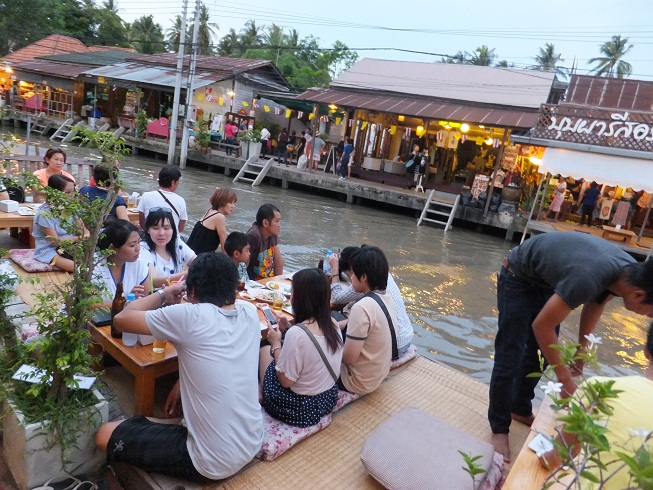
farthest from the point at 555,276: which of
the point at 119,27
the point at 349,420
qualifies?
the point at 119,27

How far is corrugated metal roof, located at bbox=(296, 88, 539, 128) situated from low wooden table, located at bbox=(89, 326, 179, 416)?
545 inches

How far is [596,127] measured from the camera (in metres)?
12.5

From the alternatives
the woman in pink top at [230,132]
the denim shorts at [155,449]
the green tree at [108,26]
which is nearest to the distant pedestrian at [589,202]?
the woman in pink top at [230,132]

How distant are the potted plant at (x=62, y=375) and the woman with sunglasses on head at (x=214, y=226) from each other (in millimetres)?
2522

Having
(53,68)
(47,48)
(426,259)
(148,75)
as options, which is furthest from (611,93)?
(47,48)

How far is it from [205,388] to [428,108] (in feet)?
52.2

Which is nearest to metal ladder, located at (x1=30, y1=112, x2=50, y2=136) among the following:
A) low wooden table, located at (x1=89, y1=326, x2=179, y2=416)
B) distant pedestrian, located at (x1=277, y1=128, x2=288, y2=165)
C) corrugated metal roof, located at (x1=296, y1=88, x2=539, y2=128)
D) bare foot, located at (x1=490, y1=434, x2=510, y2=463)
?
distant pedestrian, located at (x1=277, y1=128, x2=288, y2=165)

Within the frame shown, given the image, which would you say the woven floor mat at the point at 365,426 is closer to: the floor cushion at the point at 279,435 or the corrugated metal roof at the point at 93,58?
the floor cushion at the point at 279,435

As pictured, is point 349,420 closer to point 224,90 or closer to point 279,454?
point 279,454

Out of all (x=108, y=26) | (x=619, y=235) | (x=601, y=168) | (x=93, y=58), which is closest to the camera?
(x=601, y=168)

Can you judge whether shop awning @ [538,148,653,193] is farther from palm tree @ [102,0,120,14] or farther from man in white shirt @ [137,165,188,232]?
palm tree @ [102,0,120,14]

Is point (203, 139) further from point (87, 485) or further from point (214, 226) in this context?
point (87, 485)

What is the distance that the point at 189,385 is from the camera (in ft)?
7.45

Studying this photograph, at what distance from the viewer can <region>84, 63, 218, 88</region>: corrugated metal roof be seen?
20.9m
